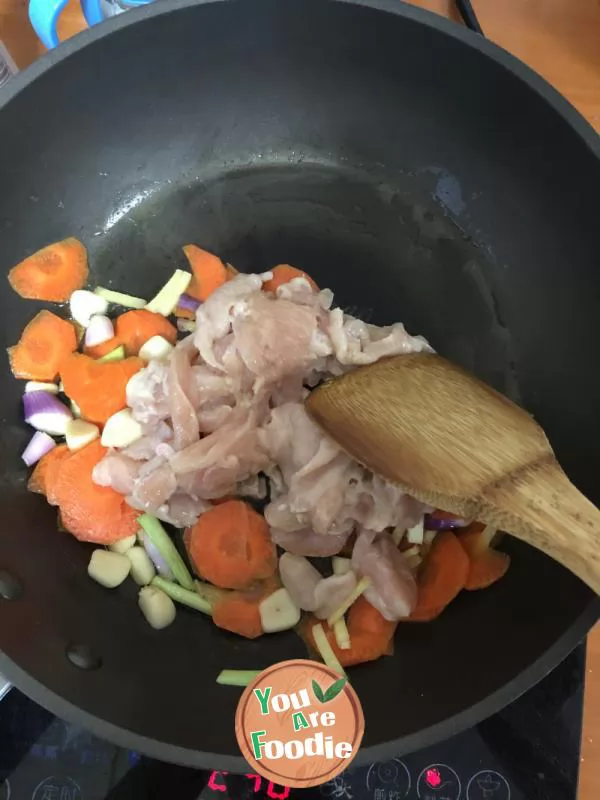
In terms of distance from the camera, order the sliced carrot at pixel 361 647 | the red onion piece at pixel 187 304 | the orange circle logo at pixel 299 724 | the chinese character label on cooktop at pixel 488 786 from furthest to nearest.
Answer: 1. the red onion piece at pixel 187 304
2. the sliced carrot at pixel 361 647
3. the chinese character label on cooktop at pixel 488 786
4. the orange circle logo at pixel 299 724

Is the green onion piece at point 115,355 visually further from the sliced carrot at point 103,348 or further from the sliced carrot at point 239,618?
the sliced carrot at point 239,618

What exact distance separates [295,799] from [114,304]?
125 centimetres

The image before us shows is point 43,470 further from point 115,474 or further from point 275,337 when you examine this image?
point 275,337

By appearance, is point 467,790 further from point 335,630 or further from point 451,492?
point 451,492

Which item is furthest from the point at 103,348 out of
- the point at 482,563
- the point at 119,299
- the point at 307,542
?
the point at 482,563

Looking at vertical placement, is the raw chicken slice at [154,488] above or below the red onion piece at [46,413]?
below

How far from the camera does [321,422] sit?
1.41 m

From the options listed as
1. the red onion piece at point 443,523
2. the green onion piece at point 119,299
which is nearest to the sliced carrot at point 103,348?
the green onion piece at point 119,299

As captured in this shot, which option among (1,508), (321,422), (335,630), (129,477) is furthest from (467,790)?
(1,508)

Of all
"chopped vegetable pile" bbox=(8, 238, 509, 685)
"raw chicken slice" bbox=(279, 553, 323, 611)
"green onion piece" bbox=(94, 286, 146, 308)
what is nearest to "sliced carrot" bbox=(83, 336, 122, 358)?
"chopped vegetable pile" bbox=(8, 238, 509, 685)

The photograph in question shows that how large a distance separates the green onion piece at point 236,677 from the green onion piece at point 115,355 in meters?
0.80

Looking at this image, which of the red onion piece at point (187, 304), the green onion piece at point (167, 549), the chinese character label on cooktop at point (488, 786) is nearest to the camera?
the chinese character label on cooktop at point (488, 786)

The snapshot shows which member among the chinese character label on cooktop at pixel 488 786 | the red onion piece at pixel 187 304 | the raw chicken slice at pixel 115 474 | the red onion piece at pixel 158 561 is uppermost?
the red onion piece at pixel 187 304

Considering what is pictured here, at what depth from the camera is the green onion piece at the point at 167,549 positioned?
1531mm
